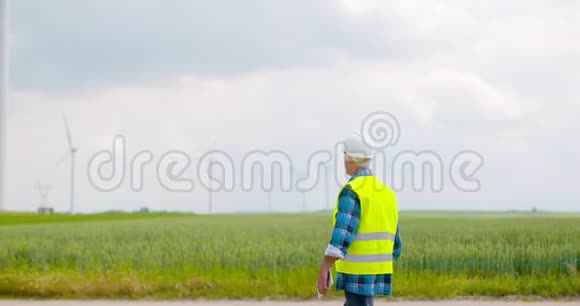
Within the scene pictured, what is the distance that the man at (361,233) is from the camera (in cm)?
571

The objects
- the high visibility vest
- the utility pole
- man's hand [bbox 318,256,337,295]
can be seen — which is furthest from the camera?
the utility pole

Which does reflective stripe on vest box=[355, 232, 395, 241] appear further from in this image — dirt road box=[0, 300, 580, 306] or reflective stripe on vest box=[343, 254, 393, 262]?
dirt road box=[0, 300, 580, 306]

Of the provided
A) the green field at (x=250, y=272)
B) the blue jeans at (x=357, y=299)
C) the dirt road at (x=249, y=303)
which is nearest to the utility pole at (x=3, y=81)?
the green field at (x=250, y=272)

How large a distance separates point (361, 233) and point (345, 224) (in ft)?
0.65

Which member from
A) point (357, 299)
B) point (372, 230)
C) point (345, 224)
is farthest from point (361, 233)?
point (357, 299)

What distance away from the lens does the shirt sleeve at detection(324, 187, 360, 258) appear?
5.69m

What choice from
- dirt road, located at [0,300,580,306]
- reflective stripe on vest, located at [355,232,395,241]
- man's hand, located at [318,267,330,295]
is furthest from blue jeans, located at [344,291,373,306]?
dirt road, located at [0,300,580,306]

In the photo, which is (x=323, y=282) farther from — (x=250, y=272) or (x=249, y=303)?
(x=250, y=272)

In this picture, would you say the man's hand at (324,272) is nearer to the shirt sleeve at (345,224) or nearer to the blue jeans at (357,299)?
the shirt sleeve at (345,224)

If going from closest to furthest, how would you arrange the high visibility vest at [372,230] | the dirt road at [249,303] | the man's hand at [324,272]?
the man's hand at [324,272]
the high visibility vest at [372,230]
the dirt road at [249,303]

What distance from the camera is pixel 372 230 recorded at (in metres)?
5.86

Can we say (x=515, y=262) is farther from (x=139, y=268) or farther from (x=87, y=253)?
(x=87, y=253)

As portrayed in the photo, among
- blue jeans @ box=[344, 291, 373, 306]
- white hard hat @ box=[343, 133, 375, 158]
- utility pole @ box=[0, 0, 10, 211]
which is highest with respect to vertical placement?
utility pole @ box=[0, 0, 10, 211]

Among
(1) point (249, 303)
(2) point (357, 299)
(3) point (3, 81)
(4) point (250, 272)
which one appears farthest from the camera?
(3) point (3, 81)
